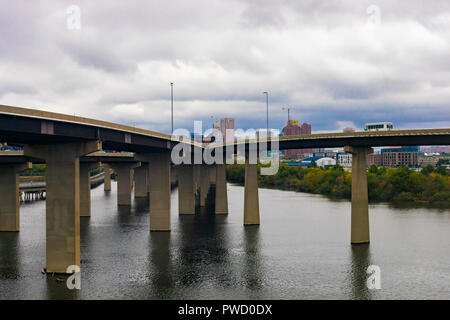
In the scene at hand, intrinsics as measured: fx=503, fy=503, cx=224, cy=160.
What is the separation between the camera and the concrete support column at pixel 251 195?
235 ft

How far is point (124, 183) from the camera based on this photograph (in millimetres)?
116750

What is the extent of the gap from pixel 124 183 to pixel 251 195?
5285 cm

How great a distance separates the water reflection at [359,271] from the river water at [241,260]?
0.25 ft

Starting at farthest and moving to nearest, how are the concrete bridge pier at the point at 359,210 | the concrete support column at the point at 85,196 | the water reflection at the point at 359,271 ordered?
the concrete support column at the point at 85,196
the concrete bridge pier at the point at 359,210
the water reflection at the point at 359,271

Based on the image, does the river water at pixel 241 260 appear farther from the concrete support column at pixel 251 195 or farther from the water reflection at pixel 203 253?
the concrete support column at pixel 251 195

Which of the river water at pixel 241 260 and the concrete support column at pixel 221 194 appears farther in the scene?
the concrete support column at pixel 221 194

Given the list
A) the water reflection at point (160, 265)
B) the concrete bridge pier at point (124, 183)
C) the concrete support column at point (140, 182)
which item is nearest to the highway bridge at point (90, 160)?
the water reflection at point (160, 265)

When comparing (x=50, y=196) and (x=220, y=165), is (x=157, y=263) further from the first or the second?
(x=220, y=165)

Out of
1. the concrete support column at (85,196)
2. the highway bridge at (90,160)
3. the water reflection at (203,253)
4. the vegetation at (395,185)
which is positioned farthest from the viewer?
the vegetation at (395,185)

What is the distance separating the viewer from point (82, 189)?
87938 mm

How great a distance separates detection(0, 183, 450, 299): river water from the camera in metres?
36.9
